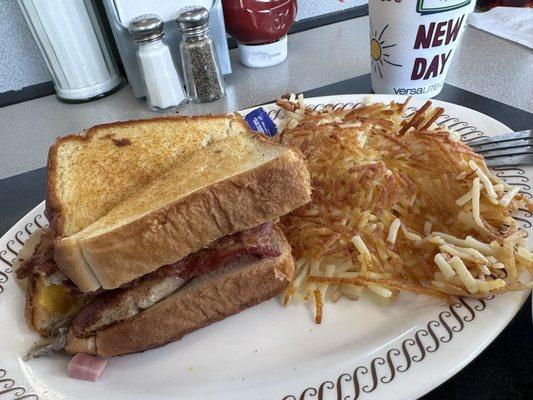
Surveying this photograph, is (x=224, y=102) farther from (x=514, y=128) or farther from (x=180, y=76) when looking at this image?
(x=514, y=128)

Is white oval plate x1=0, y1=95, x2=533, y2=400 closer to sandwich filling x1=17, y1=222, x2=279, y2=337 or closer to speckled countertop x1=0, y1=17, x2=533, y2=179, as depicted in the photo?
sandwich filling x1=17, y1=222, x2=279, y2=337

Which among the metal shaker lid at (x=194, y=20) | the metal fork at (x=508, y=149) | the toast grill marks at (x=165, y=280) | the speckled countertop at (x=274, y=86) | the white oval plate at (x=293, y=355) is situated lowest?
the speckled countertop at (x=274, y=86)

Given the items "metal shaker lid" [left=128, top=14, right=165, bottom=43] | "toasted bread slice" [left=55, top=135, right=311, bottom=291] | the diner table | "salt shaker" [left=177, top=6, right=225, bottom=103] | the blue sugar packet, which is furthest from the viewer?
"salt shaker" [left=177, top=6, right=225, bottom=103]

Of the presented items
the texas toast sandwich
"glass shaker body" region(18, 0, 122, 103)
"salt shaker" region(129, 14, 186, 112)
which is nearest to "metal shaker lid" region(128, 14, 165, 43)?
"salt shaker" region(129, 14, 186, 112)

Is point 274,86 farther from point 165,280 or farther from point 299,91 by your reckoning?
point 165,280

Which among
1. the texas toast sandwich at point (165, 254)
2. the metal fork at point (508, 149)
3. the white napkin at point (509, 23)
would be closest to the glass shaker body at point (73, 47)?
the texas toast sandwich at point (165, 254)

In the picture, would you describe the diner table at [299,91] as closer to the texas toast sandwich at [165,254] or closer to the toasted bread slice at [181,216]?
the texas toast sandwich at [165,254]

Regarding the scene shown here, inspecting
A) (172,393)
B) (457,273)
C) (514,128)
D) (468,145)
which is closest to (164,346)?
(172,393)
